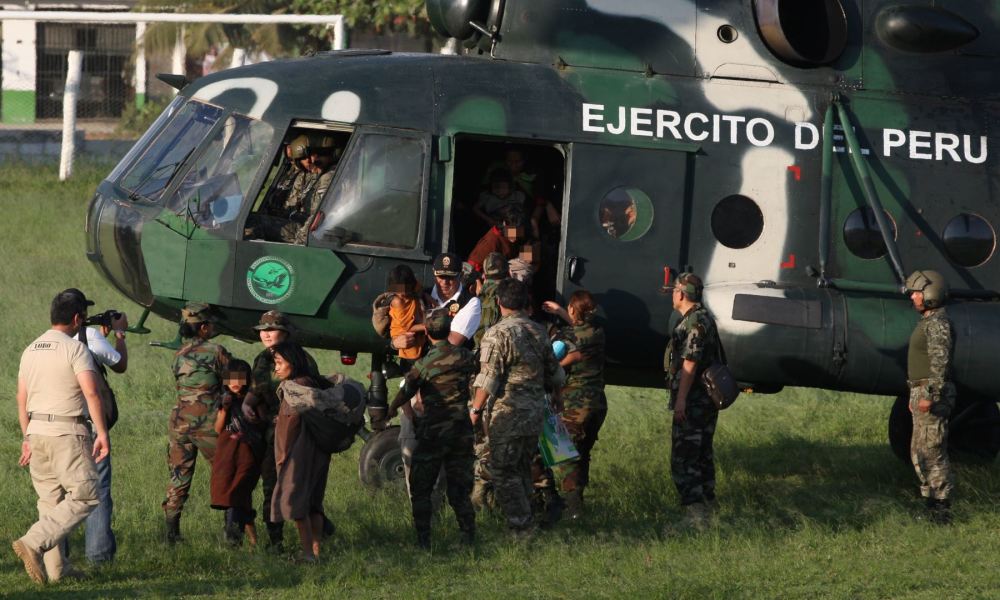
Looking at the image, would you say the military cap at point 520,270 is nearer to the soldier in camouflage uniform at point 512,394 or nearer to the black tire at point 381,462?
the soldier in camouflage uniform at point 512,394

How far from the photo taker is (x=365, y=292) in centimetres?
1051

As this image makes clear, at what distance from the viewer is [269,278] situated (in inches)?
409

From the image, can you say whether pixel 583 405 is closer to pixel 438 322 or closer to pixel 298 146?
pixel 438 322

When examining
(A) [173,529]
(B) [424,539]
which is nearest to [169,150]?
(A) [173,529]

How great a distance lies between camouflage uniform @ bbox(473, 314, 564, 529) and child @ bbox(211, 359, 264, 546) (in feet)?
4.84

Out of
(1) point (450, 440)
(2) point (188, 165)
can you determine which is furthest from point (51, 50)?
(1) point (450, 440)

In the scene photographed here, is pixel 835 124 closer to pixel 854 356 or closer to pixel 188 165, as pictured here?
pixel 854 356

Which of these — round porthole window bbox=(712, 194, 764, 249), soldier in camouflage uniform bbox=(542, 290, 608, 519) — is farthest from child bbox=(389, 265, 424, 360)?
round porthole window bbox=(712, 194, 764, 249)

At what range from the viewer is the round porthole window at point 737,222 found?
10.8 meters

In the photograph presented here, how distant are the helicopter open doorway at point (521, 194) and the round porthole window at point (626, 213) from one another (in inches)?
22.0

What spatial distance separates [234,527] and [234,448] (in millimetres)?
596

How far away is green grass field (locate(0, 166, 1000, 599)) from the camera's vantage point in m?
8.79

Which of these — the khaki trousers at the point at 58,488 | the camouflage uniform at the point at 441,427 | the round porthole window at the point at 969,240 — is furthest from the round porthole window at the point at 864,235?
the khaki trousers at the point at 58,488

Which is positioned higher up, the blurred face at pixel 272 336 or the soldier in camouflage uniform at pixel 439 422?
the blurred face at pixel 272 336
